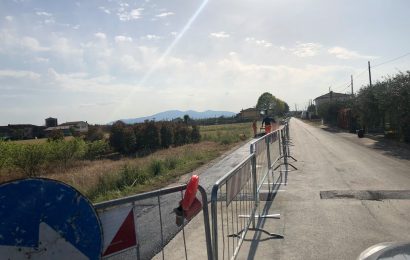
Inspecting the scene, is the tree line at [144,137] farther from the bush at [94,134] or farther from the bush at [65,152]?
the bush at [65,152]

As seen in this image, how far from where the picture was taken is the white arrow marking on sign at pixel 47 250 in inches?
103

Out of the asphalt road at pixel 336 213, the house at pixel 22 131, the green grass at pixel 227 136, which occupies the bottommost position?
the asphalt road at pixel 336 213

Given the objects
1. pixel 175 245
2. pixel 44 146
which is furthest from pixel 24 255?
pixel 44 146

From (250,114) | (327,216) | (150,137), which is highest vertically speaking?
(250,114)

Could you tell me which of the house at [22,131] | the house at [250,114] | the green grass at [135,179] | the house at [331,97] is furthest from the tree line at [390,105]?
the house at [250,114]

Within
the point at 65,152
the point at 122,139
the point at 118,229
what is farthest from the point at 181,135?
the point at 118,229

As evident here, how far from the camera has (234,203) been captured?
680cm

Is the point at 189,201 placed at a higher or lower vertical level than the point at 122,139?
higher

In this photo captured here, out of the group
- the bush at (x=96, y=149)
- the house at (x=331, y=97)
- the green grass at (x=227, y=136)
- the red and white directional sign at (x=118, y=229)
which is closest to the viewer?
the red and white directional sign at (x=118, y=229)

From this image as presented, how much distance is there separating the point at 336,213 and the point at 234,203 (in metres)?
2.51

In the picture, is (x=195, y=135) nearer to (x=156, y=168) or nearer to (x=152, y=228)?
(x=156, y=168)

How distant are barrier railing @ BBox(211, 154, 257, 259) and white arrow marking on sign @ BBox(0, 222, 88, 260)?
176 centimetres

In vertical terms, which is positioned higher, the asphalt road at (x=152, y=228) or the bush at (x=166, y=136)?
the bush at (x=166, y=136)

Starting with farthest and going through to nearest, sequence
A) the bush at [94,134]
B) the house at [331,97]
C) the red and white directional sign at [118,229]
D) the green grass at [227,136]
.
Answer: the house at [331,97]
the bush at [94,134]
the green grass at [227,136]
the red and white directional sign at [118,229]
